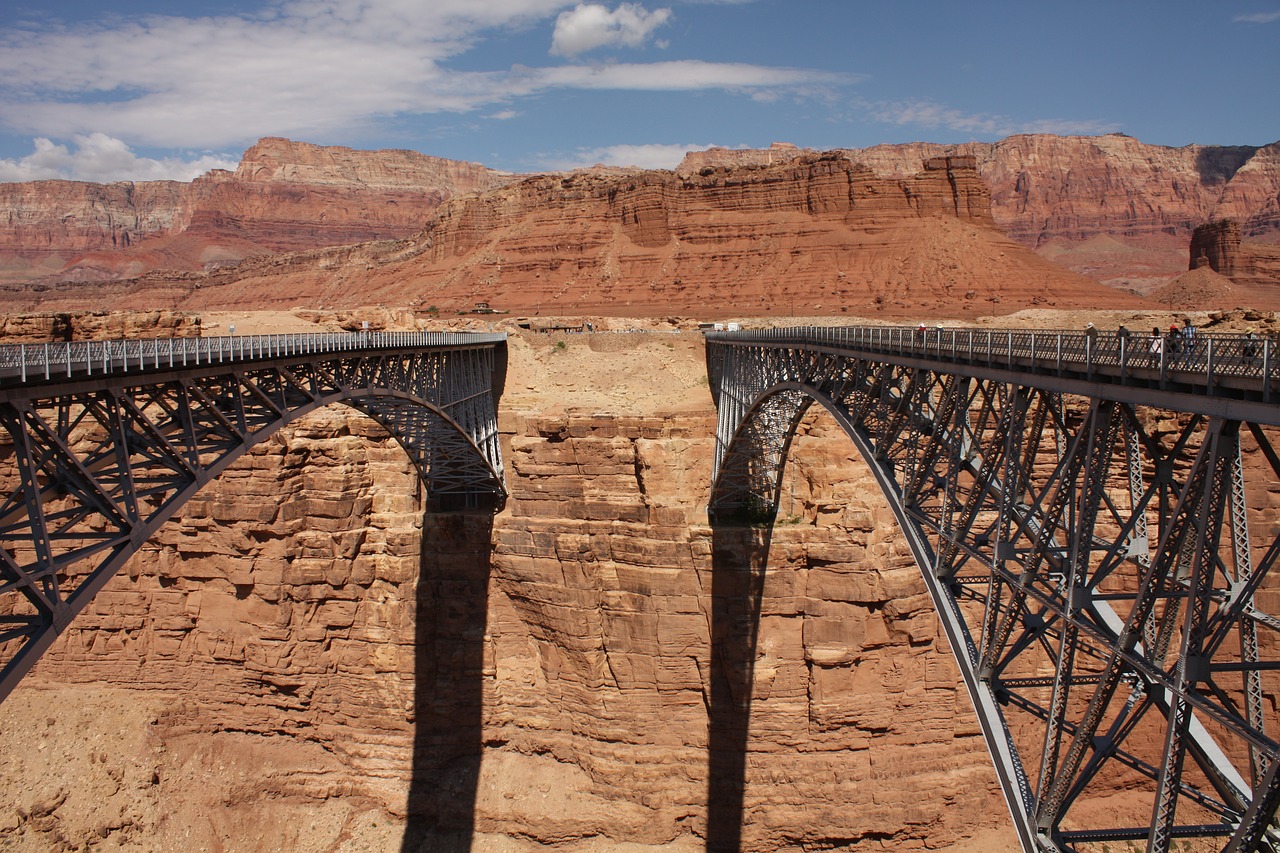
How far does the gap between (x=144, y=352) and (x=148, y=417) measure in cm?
467

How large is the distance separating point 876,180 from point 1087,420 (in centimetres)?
6571

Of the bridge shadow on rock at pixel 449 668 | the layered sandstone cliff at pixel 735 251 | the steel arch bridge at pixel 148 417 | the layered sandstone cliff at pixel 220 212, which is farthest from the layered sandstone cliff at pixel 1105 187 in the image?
the steel arch bridge at pixel 148 417

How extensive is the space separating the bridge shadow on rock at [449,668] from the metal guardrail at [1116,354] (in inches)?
826

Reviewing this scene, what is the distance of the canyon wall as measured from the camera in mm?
29062

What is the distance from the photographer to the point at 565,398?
37.1m

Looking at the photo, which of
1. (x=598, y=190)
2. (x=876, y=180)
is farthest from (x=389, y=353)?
(x=598, y=190)

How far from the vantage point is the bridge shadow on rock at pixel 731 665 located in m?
29.6

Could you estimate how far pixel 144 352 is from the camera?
13438 mm

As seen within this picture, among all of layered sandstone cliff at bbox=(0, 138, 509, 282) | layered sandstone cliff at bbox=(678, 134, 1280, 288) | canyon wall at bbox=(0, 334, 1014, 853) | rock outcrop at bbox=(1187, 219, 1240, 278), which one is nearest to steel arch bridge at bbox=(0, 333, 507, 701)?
canyon wall at bbox=(0, 334, 1014, 853)

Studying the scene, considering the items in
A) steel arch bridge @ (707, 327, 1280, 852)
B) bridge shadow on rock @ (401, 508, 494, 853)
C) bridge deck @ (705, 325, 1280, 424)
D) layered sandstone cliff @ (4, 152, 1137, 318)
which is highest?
layered sandstone cliff @ (4, 152, 1137, 318)

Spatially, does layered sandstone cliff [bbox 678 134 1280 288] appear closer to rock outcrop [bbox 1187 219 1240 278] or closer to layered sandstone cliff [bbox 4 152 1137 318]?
rock outcrop [bbox 1187 219 1240 278]

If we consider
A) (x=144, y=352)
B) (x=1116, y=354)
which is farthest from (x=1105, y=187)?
(x=144, y=352)

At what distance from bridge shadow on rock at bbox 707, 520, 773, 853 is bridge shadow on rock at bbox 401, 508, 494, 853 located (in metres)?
8.67

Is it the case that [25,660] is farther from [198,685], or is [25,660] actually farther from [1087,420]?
[198,685]
